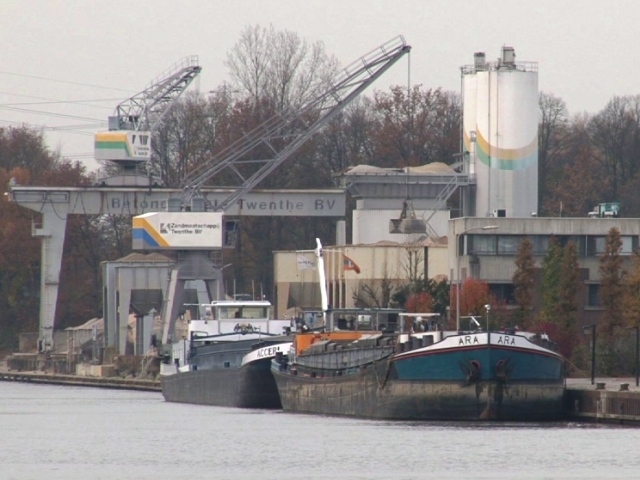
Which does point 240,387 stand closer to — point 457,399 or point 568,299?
point 568,299

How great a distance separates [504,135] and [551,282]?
31.2 m

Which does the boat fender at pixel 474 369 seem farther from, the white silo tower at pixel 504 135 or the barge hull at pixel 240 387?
A: the white silo tower at pixel 504 135

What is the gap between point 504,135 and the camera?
116 meters

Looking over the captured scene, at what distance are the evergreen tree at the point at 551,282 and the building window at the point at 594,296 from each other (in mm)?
5500

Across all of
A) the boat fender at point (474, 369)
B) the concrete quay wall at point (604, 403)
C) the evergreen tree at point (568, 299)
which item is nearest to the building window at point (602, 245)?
the evergreen tree at point (568, 299)

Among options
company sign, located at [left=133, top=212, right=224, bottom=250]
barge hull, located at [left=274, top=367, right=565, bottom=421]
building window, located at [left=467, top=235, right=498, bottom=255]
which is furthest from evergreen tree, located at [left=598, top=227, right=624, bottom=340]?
company sign, located at [left=133, top=212, right=224, bottom=250]

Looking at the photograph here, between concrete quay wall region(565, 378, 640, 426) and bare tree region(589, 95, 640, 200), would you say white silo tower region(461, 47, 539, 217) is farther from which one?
concrete quay wall region(565, 378, 640, 426)

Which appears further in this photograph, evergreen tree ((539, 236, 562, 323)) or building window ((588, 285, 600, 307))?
building window ((588, 285, 600, 307))

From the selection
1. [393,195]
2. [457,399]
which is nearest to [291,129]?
[393,195]

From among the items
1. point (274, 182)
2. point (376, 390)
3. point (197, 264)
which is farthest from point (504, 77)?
point (376, 390)

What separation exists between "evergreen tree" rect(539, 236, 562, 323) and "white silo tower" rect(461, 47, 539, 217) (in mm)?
25849

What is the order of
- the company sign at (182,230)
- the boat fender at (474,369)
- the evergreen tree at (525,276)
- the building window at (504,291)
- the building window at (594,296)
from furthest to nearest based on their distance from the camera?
the company sign at (182,230)
the building window at (504,291)
the building window at (594,296)
the evergreen tree at (525,276)
the boat fender at (474,369)

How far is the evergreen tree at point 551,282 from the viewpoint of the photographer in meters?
83.2

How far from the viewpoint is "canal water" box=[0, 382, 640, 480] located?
4691 cm
